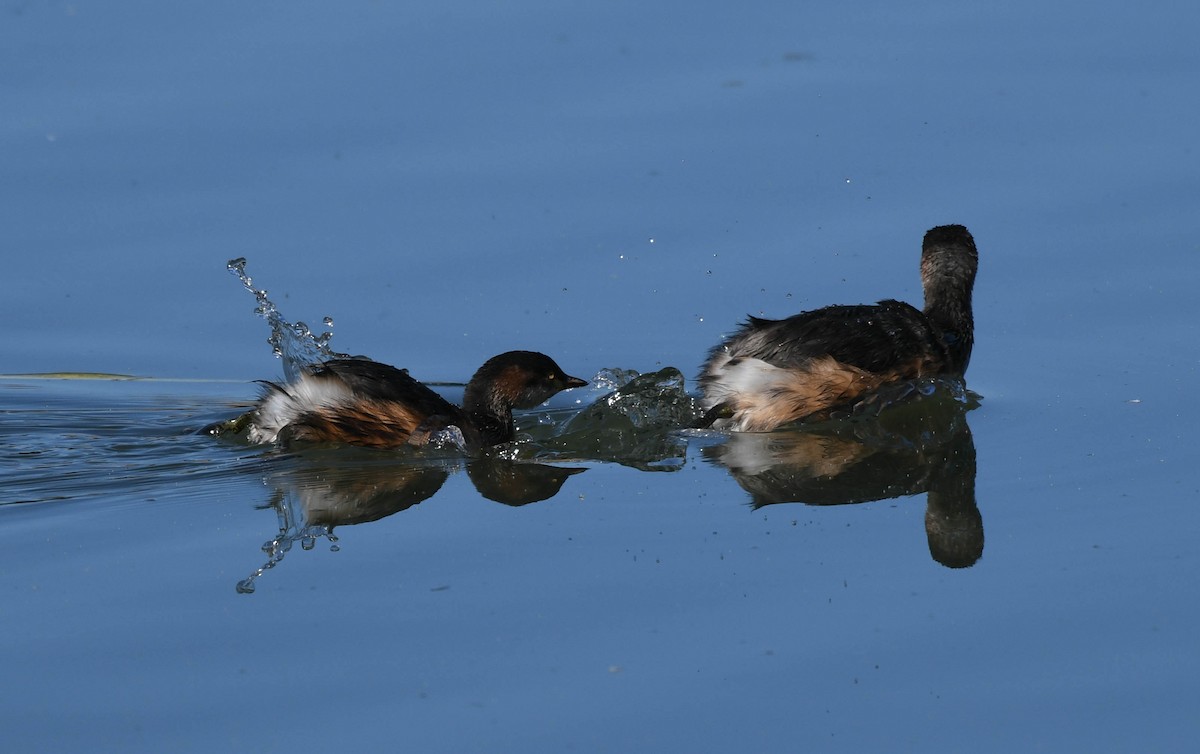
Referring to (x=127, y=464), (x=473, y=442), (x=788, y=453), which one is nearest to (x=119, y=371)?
(x=127, y=464)

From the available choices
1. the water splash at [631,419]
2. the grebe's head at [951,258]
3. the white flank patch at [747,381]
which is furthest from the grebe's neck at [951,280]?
the water splash at [631,419]

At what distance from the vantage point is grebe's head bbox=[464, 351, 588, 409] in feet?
27.0

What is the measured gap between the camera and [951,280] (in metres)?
9.07

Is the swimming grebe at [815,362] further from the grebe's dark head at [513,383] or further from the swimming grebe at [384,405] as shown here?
the swimming grebe at [384,405]

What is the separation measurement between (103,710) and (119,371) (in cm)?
397

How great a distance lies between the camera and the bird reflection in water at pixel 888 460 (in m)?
6.87

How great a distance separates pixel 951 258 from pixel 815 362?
1111 mm

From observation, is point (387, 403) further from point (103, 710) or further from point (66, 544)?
point (103, 710)

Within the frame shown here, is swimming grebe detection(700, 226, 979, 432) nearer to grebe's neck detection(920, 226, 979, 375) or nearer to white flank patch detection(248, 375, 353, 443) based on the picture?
grebe's neck detection(920, 226, 979, 375)

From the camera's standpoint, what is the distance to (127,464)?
25.8 feet

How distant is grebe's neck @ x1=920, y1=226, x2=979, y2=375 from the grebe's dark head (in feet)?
6.35

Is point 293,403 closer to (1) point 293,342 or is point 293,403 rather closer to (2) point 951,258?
(1) point 293,342

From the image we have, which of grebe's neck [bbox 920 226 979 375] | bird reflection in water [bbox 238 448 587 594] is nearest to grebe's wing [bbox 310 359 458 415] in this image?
bird reflection in water [bbox 238 448 587 594]

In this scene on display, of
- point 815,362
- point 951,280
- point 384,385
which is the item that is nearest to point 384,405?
point 384,385
